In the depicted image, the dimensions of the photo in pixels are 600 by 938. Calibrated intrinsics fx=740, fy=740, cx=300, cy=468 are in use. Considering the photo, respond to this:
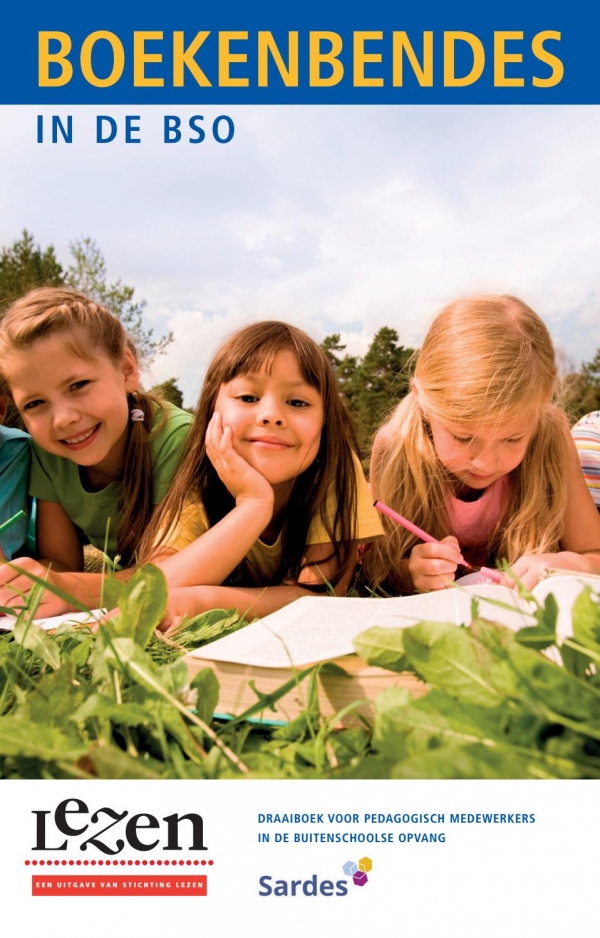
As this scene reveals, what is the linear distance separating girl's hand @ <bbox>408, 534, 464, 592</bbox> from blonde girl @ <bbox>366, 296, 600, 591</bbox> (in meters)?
0.15

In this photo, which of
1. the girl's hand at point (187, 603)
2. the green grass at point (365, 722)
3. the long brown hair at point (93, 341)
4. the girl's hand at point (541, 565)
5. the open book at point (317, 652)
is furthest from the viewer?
the long brown hair at point (93, 341)

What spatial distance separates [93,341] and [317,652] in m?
1.28

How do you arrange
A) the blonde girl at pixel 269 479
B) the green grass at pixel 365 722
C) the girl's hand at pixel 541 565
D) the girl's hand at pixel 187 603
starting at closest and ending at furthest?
the green grass at pixel 365 722, the girl's hand at pixel 187 603, the girl's hand at pixel 541 565, the blonde girl at pixel 269 479

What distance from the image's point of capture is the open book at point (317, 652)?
1.58 ft

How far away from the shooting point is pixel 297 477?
1562 millimetres

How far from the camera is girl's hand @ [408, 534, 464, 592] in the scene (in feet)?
4.11

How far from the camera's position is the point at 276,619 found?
669 millimetres
